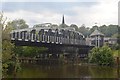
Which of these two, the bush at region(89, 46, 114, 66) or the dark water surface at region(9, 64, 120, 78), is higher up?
the bush at region(89, 46, 114, 66)

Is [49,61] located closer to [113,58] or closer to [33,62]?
[33,62]

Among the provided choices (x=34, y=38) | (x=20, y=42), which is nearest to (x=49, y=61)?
(x=34, y=38)

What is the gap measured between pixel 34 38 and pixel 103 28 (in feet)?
160

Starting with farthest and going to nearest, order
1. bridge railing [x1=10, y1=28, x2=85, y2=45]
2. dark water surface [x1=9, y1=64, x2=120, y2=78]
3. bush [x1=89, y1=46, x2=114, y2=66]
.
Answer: bush [x1=89, y1=46, x2=114, y2=66], bridge railing [x1=10, y1=28, x2=85, y2=45], dark water surface [x1=9, y1=64, x2=120, y2=78]

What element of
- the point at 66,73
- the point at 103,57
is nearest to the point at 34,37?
the point at 103,57

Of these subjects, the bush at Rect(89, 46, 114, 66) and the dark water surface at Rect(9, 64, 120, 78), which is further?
the bush at Rect(89, 46, 114, 66)

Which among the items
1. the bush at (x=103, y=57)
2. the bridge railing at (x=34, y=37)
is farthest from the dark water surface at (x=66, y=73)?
the bush at (x=103, y=57)

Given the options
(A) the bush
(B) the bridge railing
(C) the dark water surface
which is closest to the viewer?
(C) the dark water surface

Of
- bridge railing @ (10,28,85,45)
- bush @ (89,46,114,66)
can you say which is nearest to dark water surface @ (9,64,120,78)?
bridge railing @ (10,28,85,45)

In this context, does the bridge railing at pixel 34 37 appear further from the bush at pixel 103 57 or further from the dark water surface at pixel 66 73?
the bush at pixel 103 57

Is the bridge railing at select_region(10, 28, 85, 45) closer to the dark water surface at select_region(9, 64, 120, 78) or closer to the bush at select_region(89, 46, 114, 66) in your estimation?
the dark water surface at select_region(9, 64, 120, 78)

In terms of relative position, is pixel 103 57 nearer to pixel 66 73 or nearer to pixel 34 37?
pixel 34 37

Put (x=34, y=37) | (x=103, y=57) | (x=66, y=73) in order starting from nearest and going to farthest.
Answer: (x=66, y=73)
(x=103, y=57)
(x=34, y=37)

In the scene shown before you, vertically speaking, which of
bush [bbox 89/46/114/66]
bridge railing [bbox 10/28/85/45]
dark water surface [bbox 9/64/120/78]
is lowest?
dark water surface [bbox 9/64/120/78]
